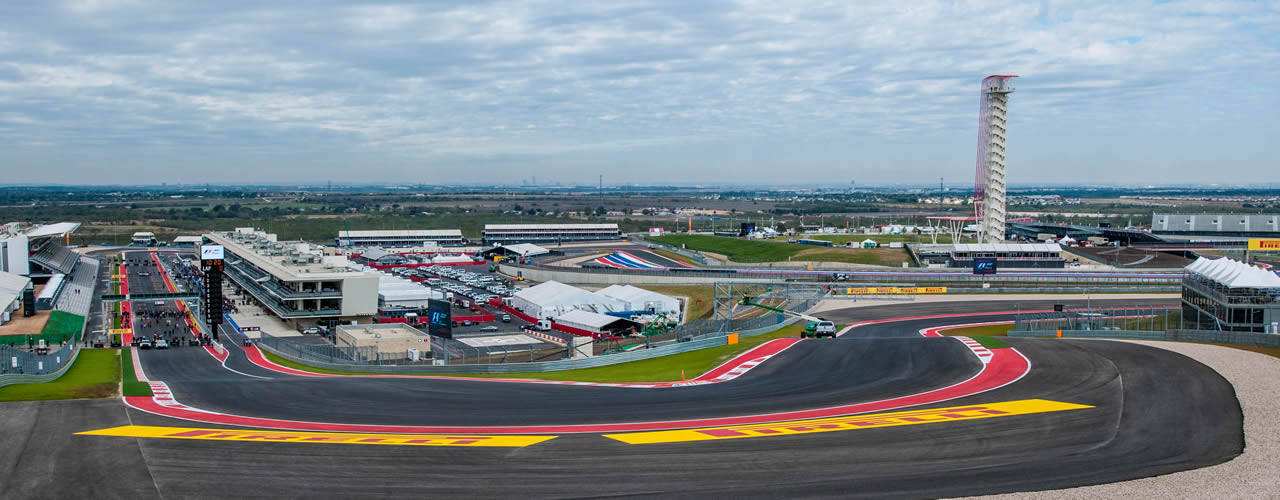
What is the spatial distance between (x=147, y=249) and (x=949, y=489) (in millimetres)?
144538

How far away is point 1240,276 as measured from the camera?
38656 mm

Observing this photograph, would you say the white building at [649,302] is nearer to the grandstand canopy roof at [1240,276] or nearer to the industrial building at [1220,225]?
the grandstand canopy roof at [1240,276]

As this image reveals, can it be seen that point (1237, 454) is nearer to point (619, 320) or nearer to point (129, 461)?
point (129, 461)

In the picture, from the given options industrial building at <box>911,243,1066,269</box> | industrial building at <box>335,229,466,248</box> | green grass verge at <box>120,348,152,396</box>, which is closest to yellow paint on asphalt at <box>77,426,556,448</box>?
green grass verge at <box>120,348,152,396</box>

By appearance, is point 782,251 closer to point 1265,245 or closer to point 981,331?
point 1265,245

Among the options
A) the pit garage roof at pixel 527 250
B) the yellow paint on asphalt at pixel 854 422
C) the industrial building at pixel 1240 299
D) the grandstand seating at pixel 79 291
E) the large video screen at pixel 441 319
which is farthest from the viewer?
the pit garage roof at pixel 527 250

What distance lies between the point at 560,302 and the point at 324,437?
4326cm

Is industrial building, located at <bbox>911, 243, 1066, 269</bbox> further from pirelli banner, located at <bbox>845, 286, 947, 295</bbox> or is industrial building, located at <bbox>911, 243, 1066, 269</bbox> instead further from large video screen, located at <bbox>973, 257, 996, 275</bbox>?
pirelli banner, located at <bbox>845, 286, 947, 295</bbox>

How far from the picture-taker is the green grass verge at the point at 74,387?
976 inches

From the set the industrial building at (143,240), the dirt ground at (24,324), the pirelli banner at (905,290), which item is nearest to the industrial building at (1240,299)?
the pirelli banner at (905,290)

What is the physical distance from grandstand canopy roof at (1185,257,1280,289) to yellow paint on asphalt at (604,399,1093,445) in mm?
22822

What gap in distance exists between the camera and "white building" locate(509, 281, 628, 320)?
198 ft

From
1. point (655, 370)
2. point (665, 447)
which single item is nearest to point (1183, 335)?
point (655, 370)

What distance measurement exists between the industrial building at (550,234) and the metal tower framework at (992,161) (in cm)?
6460
